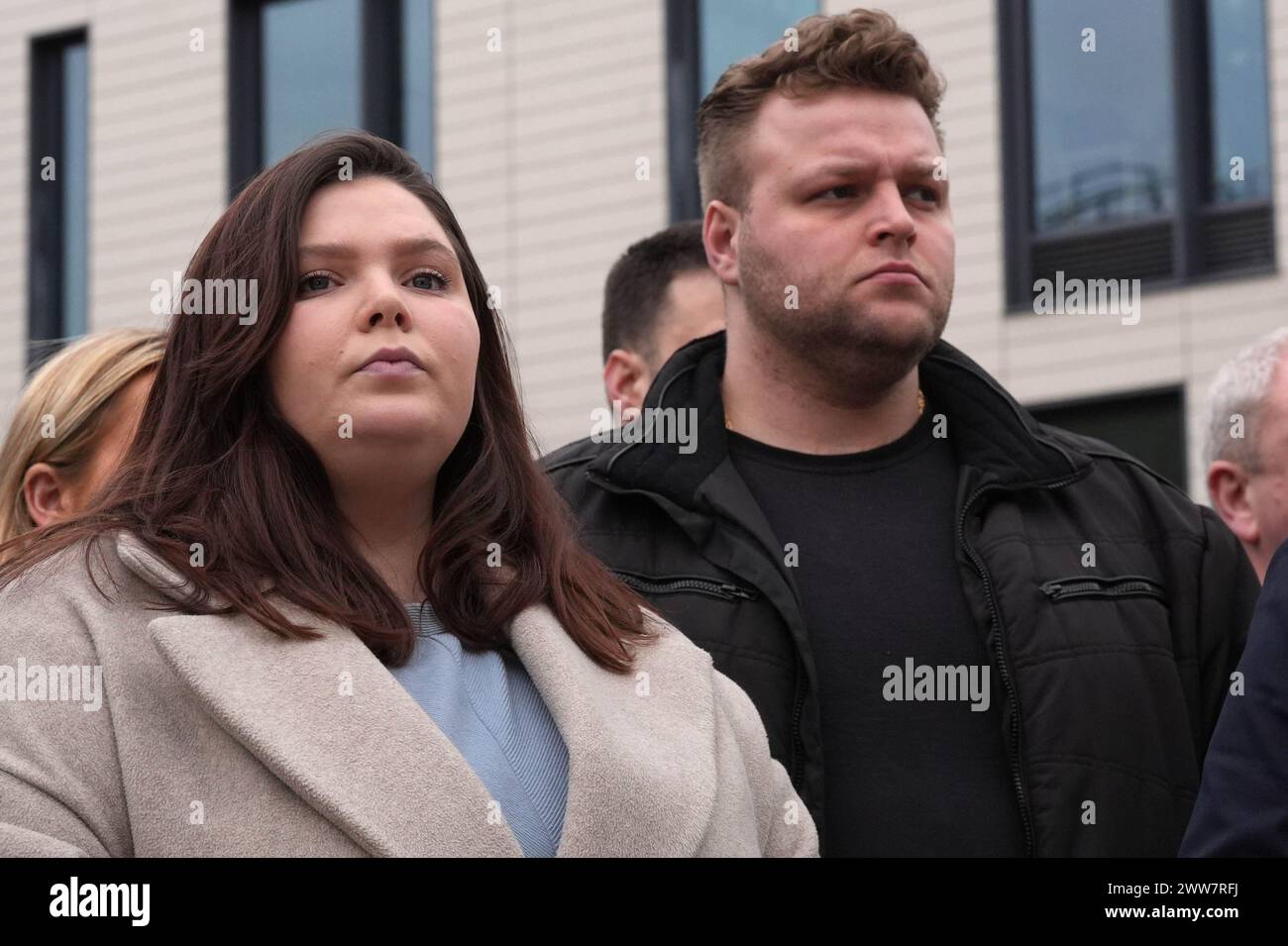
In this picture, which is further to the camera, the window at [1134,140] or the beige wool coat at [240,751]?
the window at [1134,140]

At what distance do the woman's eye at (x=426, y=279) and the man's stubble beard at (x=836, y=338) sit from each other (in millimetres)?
1352

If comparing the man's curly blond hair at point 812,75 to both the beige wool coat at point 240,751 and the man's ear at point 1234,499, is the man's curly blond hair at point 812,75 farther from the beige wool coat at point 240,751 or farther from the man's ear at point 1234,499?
the beige wool coat at point 240,751

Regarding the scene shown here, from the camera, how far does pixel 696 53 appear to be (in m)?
14.1

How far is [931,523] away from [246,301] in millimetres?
1703

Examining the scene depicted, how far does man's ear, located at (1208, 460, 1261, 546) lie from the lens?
4.67 m

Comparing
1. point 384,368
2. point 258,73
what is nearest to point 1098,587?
point 384,368

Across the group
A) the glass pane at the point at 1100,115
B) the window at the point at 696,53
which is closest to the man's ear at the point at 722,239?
the glass pane at the point at 1100,115

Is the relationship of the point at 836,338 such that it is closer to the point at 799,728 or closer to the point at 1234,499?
the point at 799,728

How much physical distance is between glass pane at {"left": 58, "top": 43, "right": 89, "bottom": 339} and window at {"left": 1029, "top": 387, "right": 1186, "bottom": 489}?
23.9ft

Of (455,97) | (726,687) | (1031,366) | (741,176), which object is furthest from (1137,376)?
(726,687)

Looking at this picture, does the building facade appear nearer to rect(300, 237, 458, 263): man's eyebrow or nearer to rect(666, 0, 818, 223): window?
rect(666, 0, 818, 223): window

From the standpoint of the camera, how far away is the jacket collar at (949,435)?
443 centimetres
